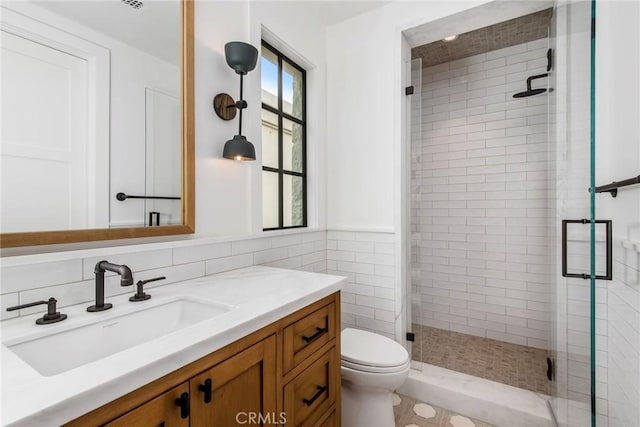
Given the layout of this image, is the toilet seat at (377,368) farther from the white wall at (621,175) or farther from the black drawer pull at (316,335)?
the white wall at (621,175)

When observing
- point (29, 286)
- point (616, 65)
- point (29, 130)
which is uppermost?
point (616, 65)

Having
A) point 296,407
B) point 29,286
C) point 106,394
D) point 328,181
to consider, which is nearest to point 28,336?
point 29,286

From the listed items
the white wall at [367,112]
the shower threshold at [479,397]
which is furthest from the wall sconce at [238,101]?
the shower threshold at [479,397]

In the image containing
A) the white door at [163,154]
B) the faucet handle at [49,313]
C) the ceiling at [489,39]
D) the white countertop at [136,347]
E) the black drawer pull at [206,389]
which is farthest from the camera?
the ceiling at [489,39]

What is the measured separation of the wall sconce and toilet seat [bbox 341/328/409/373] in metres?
1.17

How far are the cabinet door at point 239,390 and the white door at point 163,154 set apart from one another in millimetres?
719

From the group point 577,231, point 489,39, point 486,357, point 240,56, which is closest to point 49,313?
point 240,56

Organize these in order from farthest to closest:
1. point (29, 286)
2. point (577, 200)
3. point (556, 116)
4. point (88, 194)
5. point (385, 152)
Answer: point (385, 152) < point (556, 116) < point (577, 200) < point (88, 194) < point (29, 286)

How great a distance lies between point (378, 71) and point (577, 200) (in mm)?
1474

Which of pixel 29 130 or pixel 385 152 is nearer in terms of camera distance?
pixel 29 130

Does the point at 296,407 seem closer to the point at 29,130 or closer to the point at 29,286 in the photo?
the point at 29,286

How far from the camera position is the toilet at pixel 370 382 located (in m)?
1.57

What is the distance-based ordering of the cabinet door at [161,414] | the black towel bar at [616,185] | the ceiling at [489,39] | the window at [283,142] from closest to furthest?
the cabinet door at [161,414], the black towel bar at [616,185], the window at [283,142], the ceiling at [489,39]

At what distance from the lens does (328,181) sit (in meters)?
2.48
